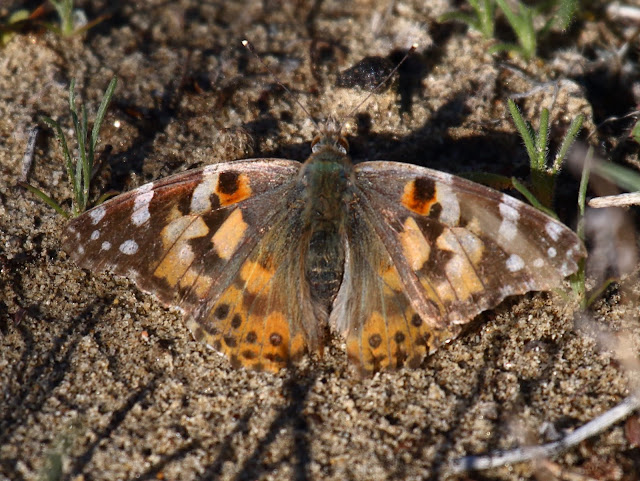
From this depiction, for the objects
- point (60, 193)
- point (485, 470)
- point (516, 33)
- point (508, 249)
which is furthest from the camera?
point (516, 33)

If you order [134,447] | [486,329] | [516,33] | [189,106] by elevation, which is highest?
[516,33]

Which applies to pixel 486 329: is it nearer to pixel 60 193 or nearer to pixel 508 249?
pixel 508 249

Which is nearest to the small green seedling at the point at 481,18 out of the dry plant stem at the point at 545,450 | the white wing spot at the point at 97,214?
the white wing spot at the point at 97,214

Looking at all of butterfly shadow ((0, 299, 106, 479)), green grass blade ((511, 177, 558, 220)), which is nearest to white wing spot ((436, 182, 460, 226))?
green grass blade ((511, 177, 558, 220))

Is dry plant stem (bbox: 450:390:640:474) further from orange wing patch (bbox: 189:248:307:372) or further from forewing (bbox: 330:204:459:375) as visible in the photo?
orange wing patch (bbox: 189:248:307:372)

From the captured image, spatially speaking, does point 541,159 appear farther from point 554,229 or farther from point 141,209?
point 141,209

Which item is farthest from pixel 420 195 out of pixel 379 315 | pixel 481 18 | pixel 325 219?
pixel 481 18

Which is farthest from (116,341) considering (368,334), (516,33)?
(516,33)
